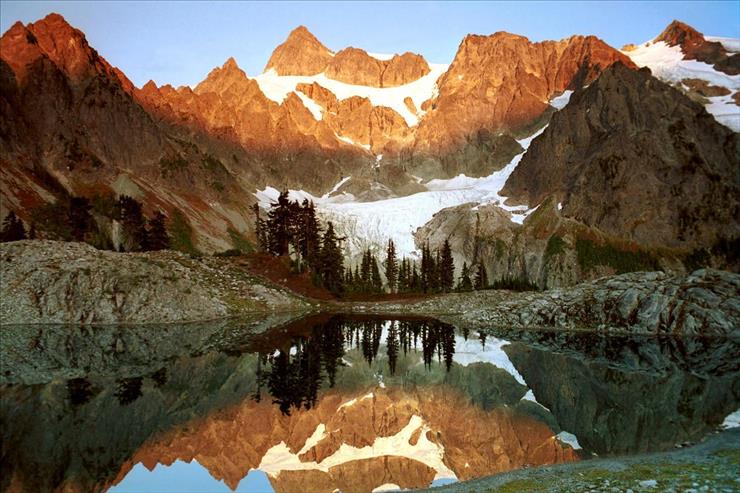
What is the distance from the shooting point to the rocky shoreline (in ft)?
200

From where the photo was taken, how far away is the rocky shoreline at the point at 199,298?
61.1m

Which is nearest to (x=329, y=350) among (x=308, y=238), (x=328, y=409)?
(x=328, y=409)

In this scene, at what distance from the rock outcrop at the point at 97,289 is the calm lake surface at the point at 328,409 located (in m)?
14.8

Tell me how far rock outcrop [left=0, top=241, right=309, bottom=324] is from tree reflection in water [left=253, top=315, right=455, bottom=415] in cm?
1727

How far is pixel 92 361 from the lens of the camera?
38.7 m

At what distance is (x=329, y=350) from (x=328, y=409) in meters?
18.8

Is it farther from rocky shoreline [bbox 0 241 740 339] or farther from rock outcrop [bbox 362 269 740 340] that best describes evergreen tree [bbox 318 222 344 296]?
rock outcrop [bbox 362 269 740 340]

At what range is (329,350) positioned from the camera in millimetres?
46156

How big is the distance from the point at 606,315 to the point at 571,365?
28798 mm

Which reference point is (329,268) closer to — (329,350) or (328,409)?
(329,350)

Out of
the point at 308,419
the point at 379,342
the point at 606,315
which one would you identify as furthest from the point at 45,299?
the point at 606,315

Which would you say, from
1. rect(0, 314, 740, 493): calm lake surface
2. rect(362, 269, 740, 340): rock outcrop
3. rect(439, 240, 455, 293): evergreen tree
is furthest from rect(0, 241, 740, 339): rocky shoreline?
rect(439, 240, 455, 293): evergreen tree

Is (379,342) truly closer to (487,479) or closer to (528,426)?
(528,426)

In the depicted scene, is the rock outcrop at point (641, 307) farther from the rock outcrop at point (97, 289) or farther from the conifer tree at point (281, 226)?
the conifer tree at point (281, 226)
